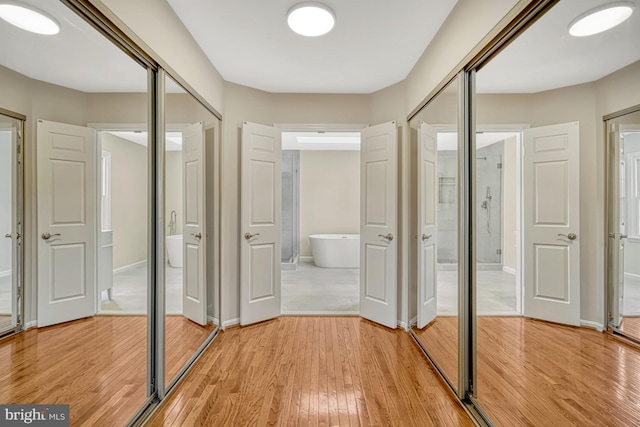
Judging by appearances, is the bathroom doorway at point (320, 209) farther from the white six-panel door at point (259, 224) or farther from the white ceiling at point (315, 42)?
the white ceiling at point (315, 42)

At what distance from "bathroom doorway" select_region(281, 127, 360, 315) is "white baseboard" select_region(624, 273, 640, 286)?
13.0 feet

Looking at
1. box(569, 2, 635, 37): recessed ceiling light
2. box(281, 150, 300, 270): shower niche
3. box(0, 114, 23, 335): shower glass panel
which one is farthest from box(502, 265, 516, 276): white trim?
box(281, 150, 300, 270): shower niche

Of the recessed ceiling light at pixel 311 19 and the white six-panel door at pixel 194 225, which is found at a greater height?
the recessed ceiling light at pixel 311 19

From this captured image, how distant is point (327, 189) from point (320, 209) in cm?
48

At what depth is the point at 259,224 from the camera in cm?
328

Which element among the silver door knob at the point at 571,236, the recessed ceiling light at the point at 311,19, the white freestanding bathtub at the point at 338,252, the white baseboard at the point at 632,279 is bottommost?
the white freestanding bathtub at the point at 338,252

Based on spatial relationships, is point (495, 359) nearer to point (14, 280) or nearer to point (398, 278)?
point (398, 278)

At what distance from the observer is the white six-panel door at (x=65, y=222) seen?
126 centimetres

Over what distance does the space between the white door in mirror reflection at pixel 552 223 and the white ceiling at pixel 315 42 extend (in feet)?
4.09

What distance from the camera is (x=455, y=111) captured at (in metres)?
2.03

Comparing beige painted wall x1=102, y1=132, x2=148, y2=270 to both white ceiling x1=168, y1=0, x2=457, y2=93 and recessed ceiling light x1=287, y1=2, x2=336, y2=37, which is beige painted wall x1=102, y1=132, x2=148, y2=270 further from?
recessed ceiling light x1=287, y1=2, x2=336, y2=37

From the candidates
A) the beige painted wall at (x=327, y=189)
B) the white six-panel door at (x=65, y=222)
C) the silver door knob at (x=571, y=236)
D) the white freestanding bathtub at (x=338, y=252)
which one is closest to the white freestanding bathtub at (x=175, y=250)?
the white six-panel door at (x=65, y=222)

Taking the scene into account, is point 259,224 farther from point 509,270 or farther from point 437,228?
point 509,270

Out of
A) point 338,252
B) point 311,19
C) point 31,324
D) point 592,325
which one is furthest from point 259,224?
point 338,252
